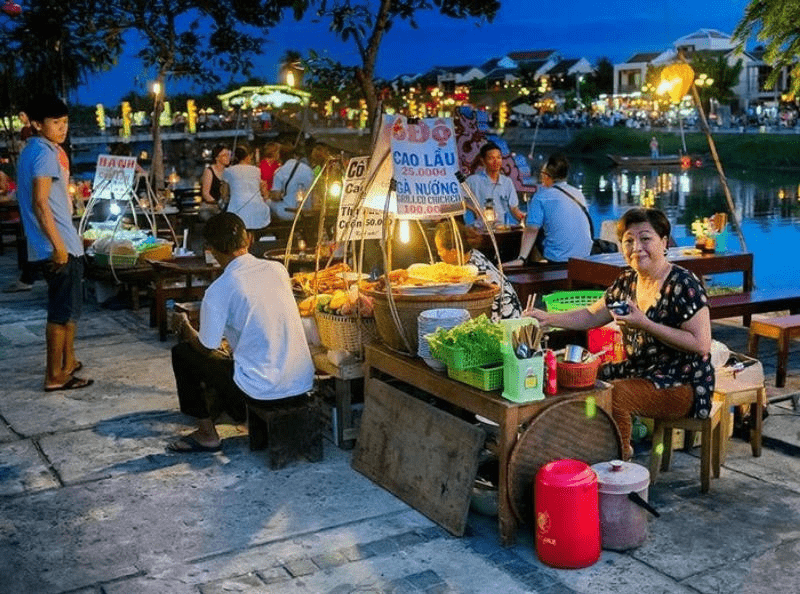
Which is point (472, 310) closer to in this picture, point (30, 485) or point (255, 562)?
point (255, 562)

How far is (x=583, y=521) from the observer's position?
4.09 m

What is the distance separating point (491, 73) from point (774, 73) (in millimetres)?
112204

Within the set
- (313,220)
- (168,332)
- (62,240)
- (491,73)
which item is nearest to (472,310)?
(62,240)

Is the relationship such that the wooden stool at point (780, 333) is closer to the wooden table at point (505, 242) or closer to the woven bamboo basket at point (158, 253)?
the wooden table at point (505, 242)

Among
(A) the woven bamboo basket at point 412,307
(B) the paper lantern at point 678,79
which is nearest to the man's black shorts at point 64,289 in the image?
(A) the woven bamboo basket at point 412,307

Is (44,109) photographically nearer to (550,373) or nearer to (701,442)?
(550,373)

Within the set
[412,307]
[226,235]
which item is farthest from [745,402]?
[226,235]

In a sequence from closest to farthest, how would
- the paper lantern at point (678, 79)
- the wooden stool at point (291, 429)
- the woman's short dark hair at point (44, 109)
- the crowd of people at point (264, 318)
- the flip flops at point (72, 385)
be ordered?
the crowd of people at point (264, 318) < the wooden stool at point (291, 429) < the woman's short dark hair at point (44, 109) < the flip flops at point (72, 385) < the paper lantern at point (678, 79)

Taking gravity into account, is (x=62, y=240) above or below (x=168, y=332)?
above

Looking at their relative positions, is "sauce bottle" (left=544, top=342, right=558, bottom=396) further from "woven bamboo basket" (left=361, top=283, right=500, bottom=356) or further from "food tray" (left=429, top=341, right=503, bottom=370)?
"woven bamboo basket" (left=361, top=283, right=500, bottom=356)

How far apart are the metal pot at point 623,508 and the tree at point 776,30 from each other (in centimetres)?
559

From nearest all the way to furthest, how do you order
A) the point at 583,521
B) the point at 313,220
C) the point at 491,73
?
the point at 583,521 < the point at 313,220 < the point at 491,73

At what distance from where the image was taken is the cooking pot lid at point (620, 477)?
13.9 ft

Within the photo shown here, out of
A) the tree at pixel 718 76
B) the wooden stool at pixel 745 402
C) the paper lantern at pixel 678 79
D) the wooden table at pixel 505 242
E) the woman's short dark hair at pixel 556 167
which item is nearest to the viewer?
the wooden stool at pixel 745 402
